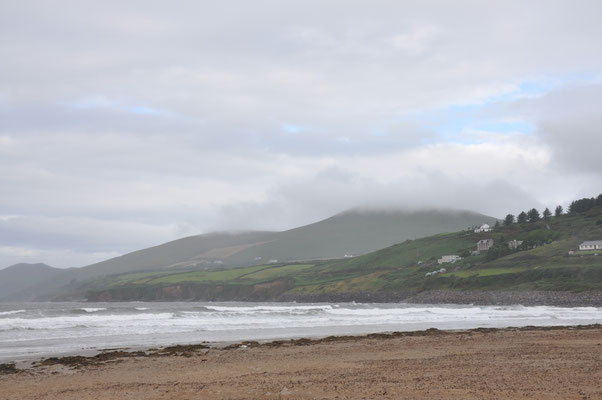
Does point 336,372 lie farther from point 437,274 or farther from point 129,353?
point 437,274

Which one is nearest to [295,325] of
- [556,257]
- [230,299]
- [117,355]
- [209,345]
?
[209,345]

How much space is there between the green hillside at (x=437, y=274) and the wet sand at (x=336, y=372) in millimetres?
66628

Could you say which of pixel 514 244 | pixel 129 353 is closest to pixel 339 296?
pixel 514 244

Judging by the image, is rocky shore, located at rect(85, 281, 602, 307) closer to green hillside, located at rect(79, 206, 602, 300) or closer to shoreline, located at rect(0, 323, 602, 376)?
green hillside, located at rect(79, 206, 602, 300)

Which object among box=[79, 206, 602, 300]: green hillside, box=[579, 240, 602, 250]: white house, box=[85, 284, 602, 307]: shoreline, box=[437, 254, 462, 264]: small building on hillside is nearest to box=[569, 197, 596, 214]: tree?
box=[79, 206, 602, 300]: green hillside

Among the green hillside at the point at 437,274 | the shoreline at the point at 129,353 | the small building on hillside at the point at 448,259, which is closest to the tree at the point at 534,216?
the green hillside at the point at 437,274

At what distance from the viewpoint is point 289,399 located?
45.2ft

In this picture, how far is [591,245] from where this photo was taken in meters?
109

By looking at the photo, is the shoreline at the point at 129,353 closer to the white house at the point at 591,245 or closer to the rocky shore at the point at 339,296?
the rocky shore at the point at 339,296

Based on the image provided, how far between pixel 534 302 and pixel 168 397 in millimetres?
73758

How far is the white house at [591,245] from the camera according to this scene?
108 m

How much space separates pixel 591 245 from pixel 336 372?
106133 millimetres

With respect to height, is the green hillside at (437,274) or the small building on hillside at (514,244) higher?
the small building on hillside at (514,244)

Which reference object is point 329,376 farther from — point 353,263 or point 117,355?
point 353,263
